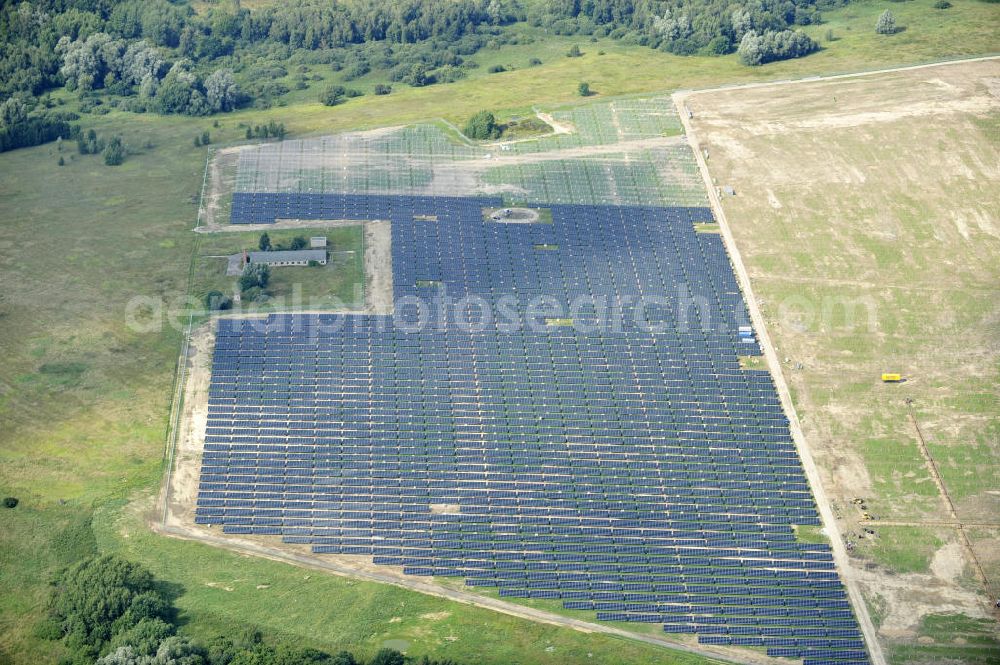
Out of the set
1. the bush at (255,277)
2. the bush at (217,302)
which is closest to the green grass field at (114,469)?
the bush at (217,302)

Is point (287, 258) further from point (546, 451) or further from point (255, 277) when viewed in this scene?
point (546, 451)

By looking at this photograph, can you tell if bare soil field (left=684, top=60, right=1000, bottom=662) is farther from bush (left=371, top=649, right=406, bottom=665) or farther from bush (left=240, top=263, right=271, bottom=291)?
bush (left=240, top=263, right=271, bottom=291)

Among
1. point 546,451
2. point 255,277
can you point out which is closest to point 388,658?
point 546,451

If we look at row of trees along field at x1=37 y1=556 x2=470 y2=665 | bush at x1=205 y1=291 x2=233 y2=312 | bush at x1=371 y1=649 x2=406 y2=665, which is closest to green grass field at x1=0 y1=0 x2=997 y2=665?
row of trees along field at x1=37 y1=556 x2=470 y2=665

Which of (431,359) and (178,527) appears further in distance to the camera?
(431,359)

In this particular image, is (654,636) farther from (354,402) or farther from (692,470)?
(354,402)

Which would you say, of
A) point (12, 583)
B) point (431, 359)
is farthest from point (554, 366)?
point (12, 583)
